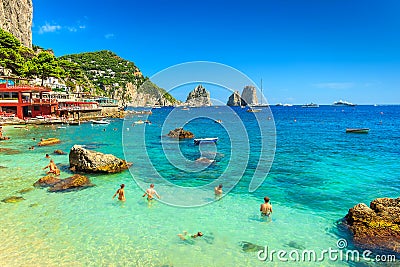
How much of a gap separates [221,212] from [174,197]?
3.43 meters

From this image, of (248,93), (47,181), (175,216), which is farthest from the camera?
(248,93)

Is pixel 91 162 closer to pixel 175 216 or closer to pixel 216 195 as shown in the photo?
pixel 175 216

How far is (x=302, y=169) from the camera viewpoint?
23.7m

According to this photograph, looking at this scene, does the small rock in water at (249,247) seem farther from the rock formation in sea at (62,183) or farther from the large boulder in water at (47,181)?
the large boulder in water at (47,181)

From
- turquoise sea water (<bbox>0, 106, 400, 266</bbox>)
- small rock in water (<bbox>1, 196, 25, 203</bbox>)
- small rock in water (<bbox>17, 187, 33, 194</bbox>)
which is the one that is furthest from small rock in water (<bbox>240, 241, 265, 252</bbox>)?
small rock in water (<bbox>17, 187, 33, 194</bbox>)

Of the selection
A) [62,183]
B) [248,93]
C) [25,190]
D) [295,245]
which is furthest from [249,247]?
[248,93]

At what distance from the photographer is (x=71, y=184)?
1688 centimetres

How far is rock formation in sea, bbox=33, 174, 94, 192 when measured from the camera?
16408 millimetres

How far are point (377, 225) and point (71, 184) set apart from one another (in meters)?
16.5

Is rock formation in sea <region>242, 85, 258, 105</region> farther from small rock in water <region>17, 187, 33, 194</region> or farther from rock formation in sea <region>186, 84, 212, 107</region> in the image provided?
small rock in water <region>17, 187, 33, 194</region>

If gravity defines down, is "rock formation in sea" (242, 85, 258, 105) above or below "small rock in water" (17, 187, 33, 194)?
above

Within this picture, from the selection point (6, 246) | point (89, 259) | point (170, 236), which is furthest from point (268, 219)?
point (6, 246)

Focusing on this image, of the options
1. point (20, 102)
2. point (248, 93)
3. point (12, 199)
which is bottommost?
point (12, 199)

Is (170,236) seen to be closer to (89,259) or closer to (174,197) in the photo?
(89,259)
